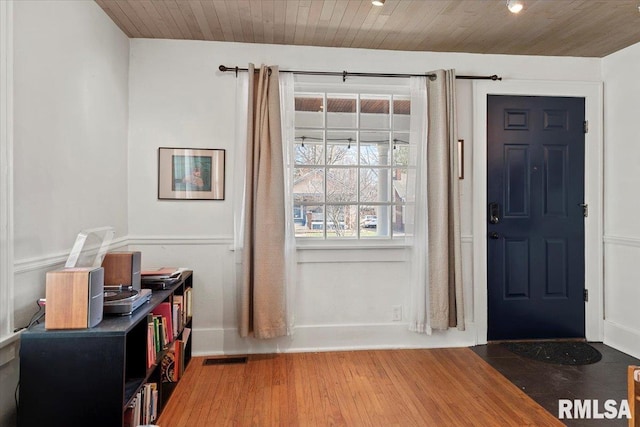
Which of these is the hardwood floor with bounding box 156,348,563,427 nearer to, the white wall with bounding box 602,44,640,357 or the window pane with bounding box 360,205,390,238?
the window pane with bounding box 360,205,390,238

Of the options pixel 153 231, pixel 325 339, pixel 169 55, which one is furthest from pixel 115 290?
pixel 169 55

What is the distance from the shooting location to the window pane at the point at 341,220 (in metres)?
3.12

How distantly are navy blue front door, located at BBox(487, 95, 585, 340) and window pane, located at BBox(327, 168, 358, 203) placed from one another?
1.15 meters

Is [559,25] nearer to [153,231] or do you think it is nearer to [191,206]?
[191,206]

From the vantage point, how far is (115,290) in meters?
1.94

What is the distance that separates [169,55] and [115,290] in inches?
75.1

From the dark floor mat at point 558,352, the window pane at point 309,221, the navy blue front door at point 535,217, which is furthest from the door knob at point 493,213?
the window pane at point 309,221

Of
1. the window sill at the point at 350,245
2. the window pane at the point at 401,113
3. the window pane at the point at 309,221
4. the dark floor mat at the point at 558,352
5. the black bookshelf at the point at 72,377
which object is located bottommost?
the dark floor mat at the point at 558,352

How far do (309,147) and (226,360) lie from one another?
A: 1.79 m

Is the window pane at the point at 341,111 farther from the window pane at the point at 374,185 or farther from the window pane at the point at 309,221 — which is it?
the window pane at the point at 309,221

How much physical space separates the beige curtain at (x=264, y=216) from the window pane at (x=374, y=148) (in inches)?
28.4

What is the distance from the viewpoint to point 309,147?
3104 mm

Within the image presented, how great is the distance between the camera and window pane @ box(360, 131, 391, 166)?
3.14 m

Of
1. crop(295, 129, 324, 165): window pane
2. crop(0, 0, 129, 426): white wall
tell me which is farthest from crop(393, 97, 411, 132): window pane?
crop(0, 0, 129, 426): white wall
